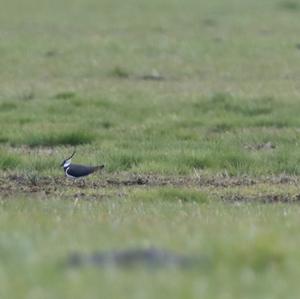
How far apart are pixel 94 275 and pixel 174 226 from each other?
6.87 feet

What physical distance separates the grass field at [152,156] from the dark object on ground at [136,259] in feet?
0.22

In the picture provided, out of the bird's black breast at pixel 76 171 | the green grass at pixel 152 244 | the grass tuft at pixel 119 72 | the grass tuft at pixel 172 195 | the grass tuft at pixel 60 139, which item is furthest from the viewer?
the grass tuft at pixel 119 72

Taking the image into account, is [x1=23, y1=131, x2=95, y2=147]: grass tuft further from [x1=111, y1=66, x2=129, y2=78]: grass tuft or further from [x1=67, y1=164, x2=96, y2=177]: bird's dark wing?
[x1=111, y1=66, x2=129, y2=78]: grass tuft

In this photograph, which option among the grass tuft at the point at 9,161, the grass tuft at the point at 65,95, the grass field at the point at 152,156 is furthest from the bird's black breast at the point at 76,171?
the grass tuft at the point at 65,95

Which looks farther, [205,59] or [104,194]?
[205,59]

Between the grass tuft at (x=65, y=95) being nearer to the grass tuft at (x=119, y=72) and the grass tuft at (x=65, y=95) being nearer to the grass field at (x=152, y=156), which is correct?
the grass field at (x=152, y=156)

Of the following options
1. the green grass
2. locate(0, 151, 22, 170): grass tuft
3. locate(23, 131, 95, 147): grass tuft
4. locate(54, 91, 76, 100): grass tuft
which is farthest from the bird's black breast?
locate(54, 91, 76, 100): grass tuft

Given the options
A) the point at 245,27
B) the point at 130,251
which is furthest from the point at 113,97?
the point at 245,27

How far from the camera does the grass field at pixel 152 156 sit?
590 cm

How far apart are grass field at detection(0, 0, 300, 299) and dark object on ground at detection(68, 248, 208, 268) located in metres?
0.07

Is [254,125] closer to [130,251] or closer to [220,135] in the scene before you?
[220,135]

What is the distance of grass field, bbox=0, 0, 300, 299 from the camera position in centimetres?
590

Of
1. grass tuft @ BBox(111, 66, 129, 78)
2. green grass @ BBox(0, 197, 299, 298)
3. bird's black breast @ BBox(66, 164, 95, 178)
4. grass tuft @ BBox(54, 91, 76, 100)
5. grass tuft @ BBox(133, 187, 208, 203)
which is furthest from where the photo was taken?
grass tuft @ BBox(111, 66, 129, 78)

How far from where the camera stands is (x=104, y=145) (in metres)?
14.6
